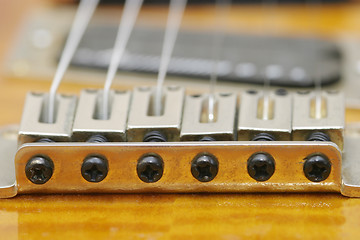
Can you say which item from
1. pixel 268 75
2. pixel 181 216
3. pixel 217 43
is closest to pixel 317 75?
pixel 268 75

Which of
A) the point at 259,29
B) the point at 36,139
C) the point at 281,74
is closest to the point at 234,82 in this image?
the point at 281,74

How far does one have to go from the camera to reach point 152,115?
2.73ft

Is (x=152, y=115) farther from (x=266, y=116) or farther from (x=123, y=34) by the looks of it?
(x=123, y=34)

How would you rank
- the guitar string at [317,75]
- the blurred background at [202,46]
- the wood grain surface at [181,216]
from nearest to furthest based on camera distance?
the wood grain surface at [181,216]
the guitar string at [317,75]
the blurred background at [202,46]

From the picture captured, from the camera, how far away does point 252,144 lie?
0.74 meters

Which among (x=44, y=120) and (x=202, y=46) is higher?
(x=202, y=46)

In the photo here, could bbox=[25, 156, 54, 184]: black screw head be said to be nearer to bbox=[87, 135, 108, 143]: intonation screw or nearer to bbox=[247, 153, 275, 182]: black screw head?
bbox=[87, 135, 108, 143]: intonation screw

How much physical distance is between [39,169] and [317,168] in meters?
0.30

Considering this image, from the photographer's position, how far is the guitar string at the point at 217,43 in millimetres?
827

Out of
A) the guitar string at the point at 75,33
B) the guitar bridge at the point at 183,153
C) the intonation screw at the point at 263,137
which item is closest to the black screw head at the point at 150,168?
the guitar bridge at the point at 183,153

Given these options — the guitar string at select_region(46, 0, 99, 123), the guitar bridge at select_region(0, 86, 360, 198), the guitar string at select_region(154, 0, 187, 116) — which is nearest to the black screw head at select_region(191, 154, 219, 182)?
the guitar bridge at select_region(0, 86, 360, 198)

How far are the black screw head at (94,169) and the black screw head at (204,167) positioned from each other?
0.32ft

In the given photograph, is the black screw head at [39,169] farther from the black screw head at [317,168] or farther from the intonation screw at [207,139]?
the black screw head at [317,168]

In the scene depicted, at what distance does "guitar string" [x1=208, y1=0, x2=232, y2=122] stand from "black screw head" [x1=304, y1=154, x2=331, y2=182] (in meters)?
0.12
